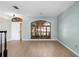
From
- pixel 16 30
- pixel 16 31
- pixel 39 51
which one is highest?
pixel 16 30

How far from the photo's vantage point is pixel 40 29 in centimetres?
1309

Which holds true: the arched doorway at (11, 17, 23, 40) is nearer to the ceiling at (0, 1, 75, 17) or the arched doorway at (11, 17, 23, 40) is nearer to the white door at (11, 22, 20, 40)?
the white door at (11, 22, 20, 40)

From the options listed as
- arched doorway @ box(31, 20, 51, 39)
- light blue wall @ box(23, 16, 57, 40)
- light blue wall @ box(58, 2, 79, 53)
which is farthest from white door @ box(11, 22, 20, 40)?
light blue wall @ box(58, 2, 79, 53)

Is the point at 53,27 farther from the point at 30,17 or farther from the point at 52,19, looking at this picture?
the point at 30,17

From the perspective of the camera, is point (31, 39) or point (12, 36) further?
point (12, 36)

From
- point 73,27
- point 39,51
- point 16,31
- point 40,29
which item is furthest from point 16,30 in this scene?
point 73,27

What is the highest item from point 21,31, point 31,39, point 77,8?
point 77,8

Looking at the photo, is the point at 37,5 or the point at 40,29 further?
the point at 40,29

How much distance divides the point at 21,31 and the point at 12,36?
1255mm

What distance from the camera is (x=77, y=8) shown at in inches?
216

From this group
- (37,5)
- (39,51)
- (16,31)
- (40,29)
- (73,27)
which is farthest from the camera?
(16,31)

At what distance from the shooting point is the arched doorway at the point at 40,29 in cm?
1290

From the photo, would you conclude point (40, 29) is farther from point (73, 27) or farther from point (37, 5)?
point (73, 27)

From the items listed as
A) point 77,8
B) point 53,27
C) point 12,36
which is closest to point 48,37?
point 53,27
